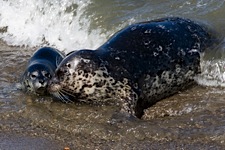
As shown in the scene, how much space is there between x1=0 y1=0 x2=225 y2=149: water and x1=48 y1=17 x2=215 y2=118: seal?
0.13 m

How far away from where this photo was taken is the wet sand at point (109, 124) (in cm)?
505

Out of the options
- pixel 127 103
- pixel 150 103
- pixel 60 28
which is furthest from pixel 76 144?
pixel 60 28

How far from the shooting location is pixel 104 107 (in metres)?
5.99

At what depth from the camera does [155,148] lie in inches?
194

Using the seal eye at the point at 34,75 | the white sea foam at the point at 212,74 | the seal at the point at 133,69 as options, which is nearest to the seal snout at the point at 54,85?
the seal at the point at 133,69

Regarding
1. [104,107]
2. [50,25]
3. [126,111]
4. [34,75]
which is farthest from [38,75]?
[50,25]

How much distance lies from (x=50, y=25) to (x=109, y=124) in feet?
16.4

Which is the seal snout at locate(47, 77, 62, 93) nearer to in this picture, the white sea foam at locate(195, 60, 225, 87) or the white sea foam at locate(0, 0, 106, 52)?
the white sea foam at locate(195, 60, 225, 87)

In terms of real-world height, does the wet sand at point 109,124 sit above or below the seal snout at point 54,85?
below

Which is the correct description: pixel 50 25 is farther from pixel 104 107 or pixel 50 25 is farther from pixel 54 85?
pixel 104 107

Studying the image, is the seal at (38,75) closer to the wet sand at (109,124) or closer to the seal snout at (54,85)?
the wet sand at (109,124)

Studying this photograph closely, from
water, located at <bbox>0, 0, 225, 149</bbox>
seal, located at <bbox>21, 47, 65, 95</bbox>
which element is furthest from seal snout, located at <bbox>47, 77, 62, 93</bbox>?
seal, located at <bbox>21, 47, 65, 95</bbox>

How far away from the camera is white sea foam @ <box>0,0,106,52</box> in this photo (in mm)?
9039

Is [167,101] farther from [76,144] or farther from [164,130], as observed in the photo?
[76,144]
